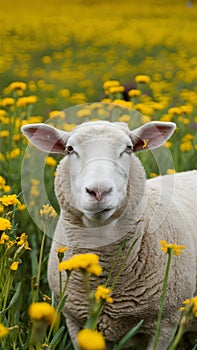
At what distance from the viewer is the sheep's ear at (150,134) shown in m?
2.66

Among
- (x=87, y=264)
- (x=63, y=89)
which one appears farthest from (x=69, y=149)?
(x=63, y=89)

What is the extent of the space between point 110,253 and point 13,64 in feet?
28.7

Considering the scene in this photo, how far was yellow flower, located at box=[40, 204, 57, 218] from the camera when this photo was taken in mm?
2564

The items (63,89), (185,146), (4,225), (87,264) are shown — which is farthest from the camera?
(63,89)

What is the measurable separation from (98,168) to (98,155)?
96 mm

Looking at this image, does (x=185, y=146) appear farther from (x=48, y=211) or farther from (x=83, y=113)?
(x=48, y=211)

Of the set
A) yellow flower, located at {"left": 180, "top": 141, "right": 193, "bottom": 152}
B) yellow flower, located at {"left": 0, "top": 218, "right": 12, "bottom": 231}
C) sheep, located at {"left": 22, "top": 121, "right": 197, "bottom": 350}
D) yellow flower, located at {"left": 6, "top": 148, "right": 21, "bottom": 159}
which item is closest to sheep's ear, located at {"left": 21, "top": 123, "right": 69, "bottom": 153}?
sheep, located at {"left": 22, "top": 121, "right": 197, "bottom": 350}

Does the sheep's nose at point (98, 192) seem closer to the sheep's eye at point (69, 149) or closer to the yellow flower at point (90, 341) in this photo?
the sheep's eye at point (69, 149)

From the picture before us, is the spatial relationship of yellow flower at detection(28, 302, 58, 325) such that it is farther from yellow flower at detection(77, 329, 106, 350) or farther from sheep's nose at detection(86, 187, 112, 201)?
sheep's nose at detection(86, 187, 112, 201)

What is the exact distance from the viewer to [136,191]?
2.63 m

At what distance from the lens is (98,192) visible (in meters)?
2.26

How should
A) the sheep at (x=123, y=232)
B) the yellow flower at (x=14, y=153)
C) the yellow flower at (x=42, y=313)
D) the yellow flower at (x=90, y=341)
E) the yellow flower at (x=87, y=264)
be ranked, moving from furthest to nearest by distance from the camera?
1. the yellow flower at (x=14, y=153)
2. the sheep at (x=123, y=232)
3. the yellow flower at (x=87, y=264)
4. the yellow flower at (x=42, y=313)
5. the yellow flower at (x=90, y=341)

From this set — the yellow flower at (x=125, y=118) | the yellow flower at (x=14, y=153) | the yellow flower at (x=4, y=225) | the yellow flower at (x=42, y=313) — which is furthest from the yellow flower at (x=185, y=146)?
the yellow flower at (x=42, y=313)

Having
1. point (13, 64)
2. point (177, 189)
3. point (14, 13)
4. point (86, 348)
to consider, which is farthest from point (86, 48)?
point (86, 348)
